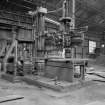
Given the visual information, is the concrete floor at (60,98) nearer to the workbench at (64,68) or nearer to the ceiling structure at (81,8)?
the workbench at (64,68)

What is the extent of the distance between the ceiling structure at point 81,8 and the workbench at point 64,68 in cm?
692

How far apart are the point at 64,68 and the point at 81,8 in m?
11.9

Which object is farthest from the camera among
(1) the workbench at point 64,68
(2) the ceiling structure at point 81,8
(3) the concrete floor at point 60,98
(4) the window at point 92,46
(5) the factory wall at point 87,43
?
(4) the window at point 92,46

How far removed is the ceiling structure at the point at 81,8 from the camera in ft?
39.2

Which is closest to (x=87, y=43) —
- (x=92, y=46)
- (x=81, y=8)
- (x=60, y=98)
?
(x=92, y=46)

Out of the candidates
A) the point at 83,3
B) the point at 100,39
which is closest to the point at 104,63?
the point at 100,39

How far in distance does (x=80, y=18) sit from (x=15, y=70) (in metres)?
12.8

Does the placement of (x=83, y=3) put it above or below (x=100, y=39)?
above

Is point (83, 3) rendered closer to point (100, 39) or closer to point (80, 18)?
point (80, 18)

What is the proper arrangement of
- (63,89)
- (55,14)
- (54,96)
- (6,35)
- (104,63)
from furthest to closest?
(104,63) → (55,14) → (6,35) → (63,89) → (54,96)

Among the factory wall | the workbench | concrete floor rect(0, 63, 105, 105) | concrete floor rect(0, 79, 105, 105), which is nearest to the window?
the factory wall

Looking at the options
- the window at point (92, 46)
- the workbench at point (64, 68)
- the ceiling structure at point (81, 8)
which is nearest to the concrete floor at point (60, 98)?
the workbench at point (64, 68)

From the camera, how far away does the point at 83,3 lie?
15.8 meters

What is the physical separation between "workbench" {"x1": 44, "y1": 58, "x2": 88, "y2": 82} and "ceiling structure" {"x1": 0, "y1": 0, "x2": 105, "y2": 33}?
6.92 meters
